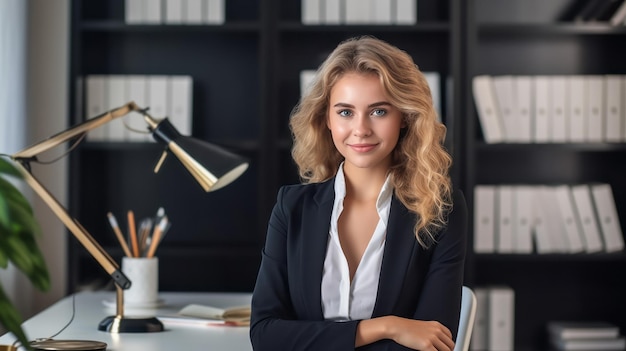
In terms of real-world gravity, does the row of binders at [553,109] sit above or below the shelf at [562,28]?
below

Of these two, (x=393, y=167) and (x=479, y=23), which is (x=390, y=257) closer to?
(x=393, y=167)

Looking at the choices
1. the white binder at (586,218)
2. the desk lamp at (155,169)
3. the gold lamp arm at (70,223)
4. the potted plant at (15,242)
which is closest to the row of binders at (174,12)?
the desk lamp at (155,169)

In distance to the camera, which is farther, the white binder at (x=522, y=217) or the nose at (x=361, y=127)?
the white binder at (x=522, y=217)

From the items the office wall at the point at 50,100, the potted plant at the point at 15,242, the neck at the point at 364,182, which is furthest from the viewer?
the office wall at the point at 50,100

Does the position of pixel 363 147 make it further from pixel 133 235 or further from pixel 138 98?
pixel 138 98

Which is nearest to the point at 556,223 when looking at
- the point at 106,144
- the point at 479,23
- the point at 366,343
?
the point at 479,23

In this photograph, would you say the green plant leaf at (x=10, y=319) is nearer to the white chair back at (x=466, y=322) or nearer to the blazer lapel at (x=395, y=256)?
the blazer lapel at (x=395, y=256)

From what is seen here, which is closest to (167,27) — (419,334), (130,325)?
(130,325)

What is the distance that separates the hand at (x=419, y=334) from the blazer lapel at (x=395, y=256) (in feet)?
0.22

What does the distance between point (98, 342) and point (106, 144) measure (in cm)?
178

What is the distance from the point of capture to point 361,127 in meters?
2.05

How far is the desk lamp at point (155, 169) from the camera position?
239 cm

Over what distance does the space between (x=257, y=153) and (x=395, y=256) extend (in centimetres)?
199

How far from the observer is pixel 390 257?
2.10 meters
